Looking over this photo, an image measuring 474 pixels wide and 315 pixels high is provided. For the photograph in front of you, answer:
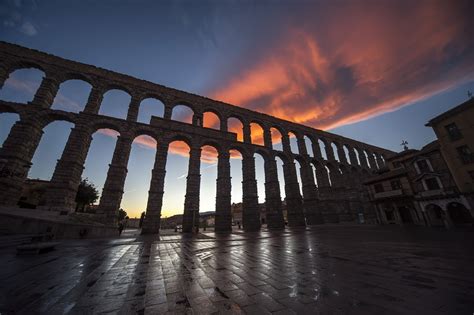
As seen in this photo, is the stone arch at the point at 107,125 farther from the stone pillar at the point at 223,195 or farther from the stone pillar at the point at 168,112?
the stone pillar at the point at 223,195

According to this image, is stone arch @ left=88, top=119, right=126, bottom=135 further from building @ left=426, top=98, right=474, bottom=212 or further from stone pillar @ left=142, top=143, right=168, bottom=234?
building @ left=426, top=98, right=474, bottom=212

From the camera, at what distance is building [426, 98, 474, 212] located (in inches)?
606

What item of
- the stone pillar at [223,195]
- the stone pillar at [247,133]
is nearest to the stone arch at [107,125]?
the stone pillar at [223,195]

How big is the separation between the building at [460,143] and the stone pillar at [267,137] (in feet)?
59.1

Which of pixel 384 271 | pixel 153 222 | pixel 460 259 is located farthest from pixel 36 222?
pixel 460 259

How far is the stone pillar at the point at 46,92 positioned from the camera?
17.4m

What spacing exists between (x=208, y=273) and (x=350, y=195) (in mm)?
33268

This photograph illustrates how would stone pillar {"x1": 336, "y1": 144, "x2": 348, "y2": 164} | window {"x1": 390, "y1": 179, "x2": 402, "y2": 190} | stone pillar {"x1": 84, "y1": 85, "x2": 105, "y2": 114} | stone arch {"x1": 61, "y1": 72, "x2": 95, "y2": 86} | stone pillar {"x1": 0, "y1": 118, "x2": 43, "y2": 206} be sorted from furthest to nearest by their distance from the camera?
stone pillar {"x1": 336, "y1": 144, "x2": 348, "y2": 164} < window {"x1": 390, "y1": 179, "x2": 402, "y2": 190} < stone arch {"x1": 61, "y1": 72, "x2": 95, "y2": 86} < stone pillar {"x1": 84, "y1": 85, "x2": 105, "y2": 114} < stone pillar {"x1": 0, "y1": 118, "x2": 43, "y2": 206}

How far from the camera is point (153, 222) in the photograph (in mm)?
16281

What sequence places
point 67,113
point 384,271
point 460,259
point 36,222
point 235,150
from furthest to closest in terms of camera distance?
point 235,150
point 67,113
point 36,222
point 460,259
point 384,271

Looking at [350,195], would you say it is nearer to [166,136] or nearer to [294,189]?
[294,189]

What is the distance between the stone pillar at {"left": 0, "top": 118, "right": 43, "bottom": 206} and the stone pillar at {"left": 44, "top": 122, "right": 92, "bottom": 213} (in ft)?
6.87

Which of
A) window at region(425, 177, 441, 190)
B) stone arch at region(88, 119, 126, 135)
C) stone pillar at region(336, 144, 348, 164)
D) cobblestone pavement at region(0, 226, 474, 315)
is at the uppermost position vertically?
stone pillar at region(336, 144, 348, 164)

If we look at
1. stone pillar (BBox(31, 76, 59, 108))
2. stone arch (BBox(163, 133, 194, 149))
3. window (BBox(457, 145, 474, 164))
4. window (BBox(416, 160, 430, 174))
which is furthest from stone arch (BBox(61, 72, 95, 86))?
window (BBox(457, 145, 474, 164))
